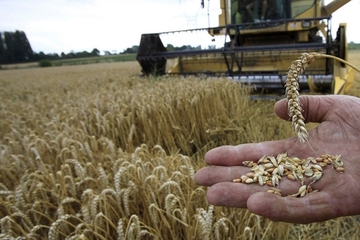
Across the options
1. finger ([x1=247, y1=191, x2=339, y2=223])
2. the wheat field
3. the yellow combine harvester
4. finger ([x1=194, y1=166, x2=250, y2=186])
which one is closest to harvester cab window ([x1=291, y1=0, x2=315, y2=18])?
the yellow combine harvester

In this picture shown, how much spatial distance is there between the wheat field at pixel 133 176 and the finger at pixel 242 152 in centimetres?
21

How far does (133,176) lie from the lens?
160 centimetres

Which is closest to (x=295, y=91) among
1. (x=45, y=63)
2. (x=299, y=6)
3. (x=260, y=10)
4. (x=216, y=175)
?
(x=216, y=175)

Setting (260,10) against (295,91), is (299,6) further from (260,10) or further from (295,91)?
(295,91)

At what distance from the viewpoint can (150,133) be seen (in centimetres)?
315

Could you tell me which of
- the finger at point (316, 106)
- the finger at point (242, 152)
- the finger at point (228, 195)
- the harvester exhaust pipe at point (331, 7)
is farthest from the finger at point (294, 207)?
the harvester exhaust pipe at point (331, 7)

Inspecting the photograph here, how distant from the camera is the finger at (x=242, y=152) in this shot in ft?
4.79

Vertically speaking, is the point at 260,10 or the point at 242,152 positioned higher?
the point at 260,10

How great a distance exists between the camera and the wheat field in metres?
1.35

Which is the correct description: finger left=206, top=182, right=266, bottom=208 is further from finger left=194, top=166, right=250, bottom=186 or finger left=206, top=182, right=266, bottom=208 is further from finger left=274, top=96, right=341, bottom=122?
finger left=274, top=96, right=341, bottom=122

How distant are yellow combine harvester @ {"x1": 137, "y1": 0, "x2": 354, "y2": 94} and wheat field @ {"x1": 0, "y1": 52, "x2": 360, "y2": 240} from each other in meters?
1.27

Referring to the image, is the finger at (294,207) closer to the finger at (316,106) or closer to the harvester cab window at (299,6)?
the finger at (316,106)

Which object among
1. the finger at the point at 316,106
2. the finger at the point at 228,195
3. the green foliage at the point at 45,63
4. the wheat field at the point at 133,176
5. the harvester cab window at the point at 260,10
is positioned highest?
the harvester cab window at the point at 260,10

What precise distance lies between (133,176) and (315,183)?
93 centimetres
